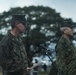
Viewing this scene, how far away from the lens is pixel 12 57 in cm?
679

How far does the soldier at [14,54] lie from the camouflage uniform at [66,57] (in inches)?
89.2

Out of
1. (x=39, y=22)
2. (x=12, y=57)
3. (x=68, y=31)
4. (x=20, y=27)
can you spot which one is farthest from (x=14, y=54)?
(x=39, y=22)

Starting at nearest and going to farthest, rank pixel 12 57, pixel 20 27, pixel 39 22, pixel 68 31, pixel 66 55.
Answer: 1. pixel 12 57
2. pixel 20 27
3. pixel 68 31
4. pixel 66 55
5. pixel 39 22

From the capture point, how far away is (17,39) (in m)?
6.90

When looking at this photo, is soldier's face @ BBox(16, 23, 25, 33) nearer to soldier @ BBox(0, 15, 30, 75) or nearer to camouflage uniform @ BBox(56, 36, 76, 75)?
soldier @ BBox(0, 15, 30, 75)

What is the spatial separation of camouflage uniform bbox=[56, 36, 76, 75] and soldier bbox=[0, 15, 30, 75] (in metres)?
2.27

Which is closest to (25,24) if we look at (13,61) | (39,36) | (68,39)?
(13,61)

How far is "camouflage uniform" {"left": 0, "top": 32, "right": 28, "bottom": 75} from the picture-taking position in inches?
267

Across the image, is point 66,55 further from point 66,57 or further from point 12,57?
point 12,57

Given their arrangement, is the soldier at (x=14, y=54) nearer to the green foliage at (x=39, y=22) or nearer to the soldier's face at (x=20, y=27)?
the soldier's face at (x=20, y=27)

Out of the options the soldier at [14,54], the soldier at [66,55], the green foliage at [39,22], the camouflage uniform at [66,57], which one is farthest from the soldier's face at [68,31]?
the green foliage at [39,22]

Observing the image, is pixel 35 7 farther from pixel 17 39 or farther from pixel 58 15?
pixel 17 39

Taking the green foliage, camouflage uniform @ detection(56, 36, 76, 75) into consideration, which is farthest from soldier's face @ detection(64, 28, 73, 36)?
the green foliage

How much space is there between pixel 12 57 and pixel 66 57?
2497 millimetres
